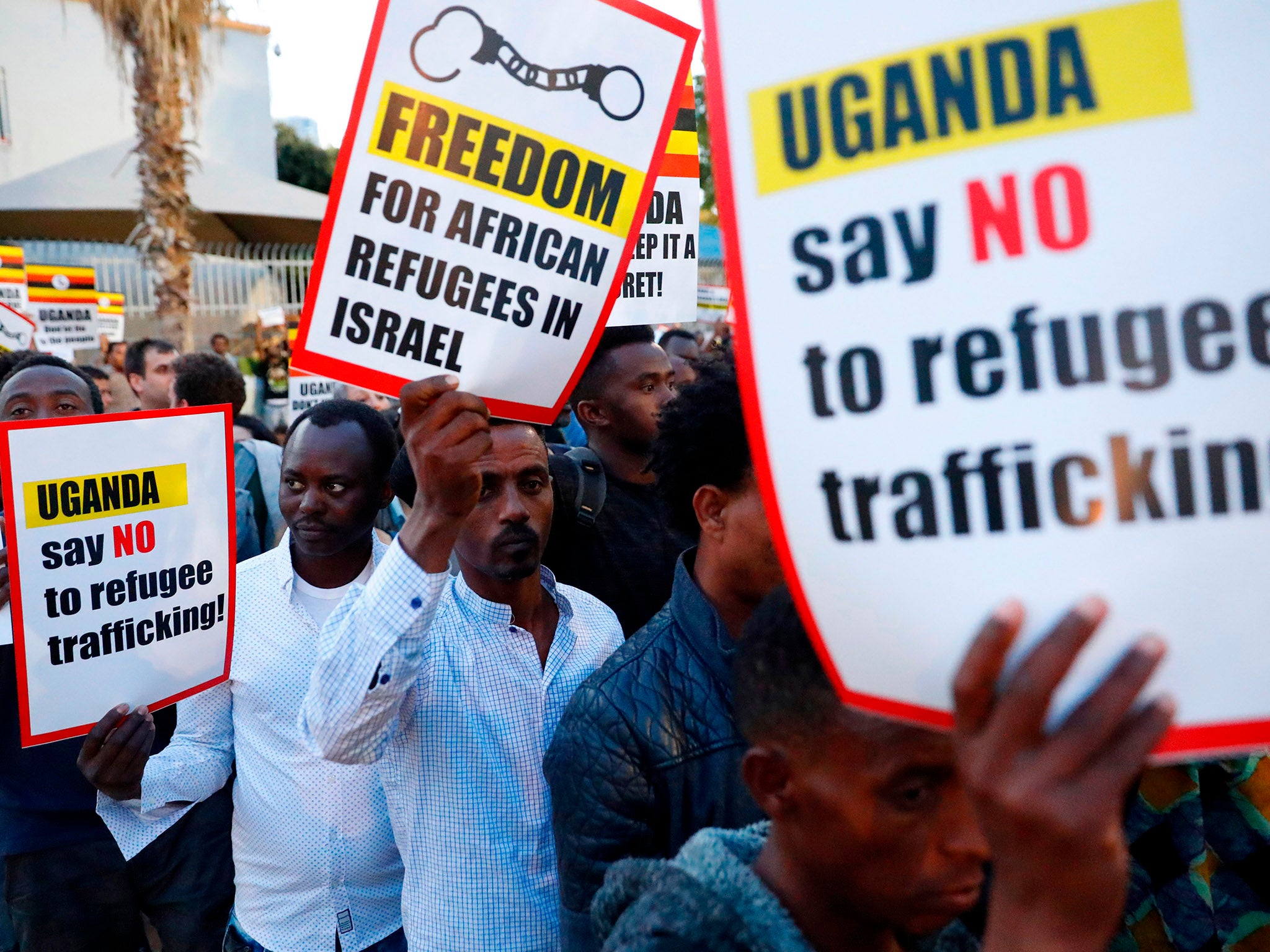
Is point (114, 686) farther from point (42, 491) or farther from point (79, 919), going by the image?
point (79, 919)

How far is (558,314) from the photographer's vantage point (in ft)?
6.86

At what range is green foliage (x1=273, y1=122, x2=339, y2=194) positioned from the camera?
110 ft

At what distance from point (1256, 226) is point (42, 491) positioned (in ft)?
8.96

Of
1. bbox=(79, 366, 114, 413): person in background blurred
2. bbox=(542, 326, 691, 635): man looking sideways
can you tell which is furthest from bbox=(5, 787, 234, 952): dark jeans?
bbox=(79, 366, 114, 413): person in background blurred

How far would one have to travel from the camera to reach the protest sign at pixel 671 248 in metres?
3.83

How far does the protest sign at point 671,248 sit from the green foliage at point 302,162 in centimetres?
3129

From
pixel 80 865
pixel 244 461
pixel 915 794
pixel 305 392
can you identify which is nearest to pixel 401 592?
pixel 915 794

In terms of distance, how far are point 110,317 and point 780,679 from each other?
1434 centimetres

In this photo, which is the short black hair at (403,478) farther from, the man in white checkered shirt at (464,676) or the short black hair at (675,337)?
the short black hair at (675,337)

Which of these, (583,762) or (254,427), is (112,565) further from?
(254,427)

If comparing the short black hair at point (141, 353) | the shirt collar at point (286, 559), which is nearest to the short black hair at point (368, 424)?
the shirt collar at point (286, 559)

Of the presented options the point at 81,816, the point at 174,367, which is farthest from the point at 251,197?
the point at 81,816

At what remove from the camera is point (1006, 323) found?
1.09 m

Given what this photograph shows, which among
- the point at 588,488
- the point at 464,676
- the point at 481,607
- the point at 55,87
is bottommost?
the point at 464,676
